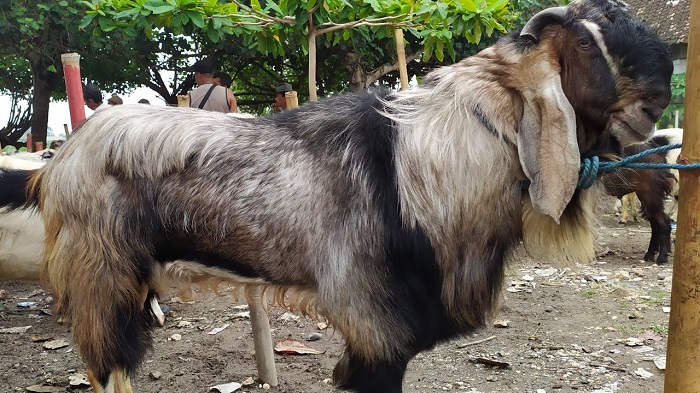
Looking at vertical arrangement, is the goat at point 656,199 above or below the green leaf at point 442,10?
below

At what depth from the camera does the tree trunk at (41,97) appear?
1452 cm

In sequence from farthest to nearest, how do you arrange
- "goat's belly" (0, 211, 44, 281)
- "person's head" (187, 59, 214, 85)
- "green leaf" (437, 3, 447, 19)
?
"person's head" (187, 59, 214, 85) → "goat's belly" (0, 211, 44, 281) → "green leaf" (437, 3, 447, 19)

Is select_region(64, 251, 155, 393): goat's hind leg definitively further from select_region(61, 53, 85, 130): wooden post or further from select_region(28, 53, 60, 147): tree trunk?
select_region(28, 53, 60, 147): tree trunk

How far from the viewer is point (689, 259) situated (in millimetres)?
1915

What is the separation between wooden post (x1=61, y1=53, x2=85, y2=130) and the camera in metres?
4.56

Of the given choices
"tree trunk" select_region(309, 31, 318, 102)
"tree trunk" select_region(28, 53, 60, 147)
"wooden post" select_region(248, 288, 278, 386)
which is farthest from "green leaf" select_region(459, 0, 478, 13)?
"tree trunk" select_region(28, 53, 60, 147)

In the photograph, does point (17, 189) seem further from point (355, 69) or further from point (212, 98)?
point (355, 69)

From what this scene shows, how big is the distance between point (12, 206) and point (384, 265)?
2004mm

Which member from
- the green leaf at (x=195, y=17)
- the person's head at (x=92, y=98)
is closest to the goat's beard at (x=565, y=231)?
the green leaf at (x=195, y=17)

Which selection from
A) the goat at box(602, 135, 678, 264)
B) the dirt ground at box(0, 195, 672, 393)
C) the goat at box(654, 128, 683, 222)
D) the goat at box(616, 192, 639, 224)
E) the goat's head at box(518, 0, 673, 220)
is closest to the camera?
the goat's head at box(518, 0, 673, 220)

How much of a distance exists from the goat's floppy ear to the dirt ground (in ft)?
6.18

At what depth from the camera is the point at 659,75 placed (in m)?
2.09

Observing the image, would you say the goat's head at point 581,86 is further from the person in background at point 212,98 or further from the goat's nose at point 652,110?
the person in background at point 212,98

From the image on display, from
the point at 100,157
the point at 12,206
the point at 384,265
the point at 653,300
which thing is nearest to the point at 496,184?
the point at 384,265
